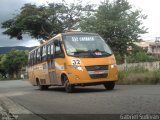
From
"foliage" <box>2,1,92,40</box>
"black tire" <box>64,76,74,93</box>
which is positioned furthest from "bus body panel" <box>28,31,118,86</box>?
"foliage" <box>2,1,92,40</box>

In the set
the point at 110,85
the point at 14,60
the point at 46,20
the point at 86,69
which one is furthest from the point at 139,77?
the point at 14,60

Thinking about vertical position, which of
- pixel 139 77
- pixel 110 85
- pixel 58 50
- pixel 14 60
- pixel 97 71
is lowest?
pixel 110 85

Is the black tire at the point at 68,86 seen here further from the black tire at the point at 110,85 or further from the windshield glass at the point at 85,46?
the black tire at the point at 110,85

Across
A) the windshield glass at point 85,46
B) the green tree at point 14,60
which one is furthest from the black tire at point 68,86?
the green tree at point 14,60

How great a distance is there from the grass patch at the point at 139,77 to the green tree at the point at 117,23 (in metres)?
12.5

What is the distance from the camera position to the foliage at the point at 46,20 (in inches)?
2023

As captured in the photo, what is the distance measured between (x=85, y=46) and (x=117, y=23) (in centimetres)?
1990

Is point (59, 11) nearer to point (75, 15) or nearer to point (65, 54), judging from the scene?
point (75, 15)

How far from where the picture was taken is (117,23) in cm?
3778

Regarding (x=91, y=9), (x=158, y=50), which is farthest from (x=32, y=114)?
(x=158, y=50)

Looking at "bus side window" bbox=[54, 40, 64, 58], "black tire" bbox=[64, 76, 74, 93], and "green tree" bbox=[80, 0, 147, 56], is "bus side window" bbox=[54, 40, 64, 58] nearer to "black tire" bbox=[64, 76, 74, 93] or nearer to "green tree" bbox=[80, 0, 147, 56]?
"black tire" bbox=[64, 76, 74, 93]

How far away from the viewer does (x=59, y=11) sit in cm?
5194

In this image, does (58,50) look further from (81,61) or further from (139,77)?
(139,77)

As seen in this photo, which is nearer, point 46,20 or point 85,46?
point 85,46
